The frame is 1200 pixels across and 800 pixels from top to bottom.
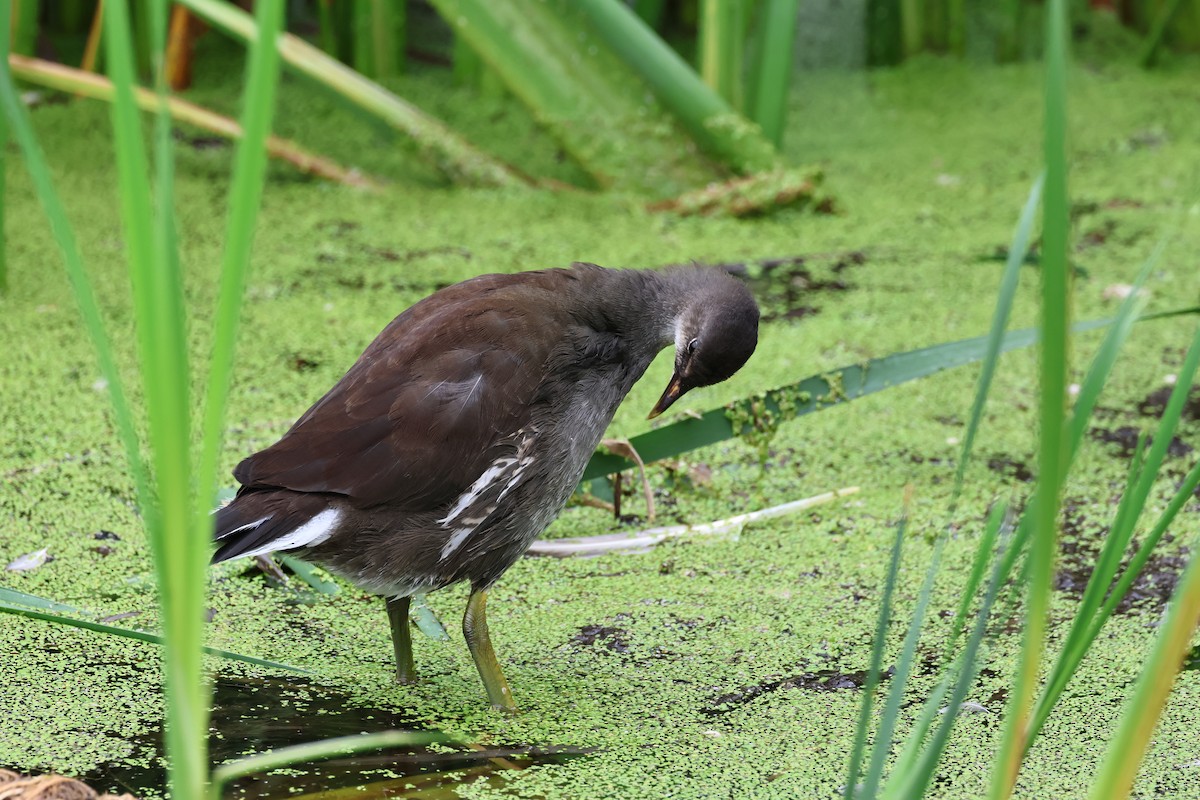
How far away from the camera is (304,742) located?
1.89m

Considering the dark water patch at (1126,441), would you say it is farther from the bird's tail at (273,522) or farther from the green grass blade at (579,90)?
the bird's tail at (273,522)

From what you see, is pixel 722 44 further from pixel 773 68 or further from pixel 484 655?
pixel 484 655

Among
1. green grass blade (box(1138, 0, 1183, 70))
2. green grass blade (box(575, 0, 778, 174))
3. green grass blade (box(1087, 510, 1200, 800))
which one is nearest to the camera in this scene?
green grass blade (box(1087, 510, 1200, 800))

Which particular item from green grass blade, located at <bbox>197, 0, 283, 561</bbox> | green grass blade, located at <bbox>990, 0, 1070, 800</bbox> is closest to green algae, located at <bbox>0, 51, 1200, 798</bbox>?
green grass blade, located at <bbox>990, 0, 1070, 800</bbox>

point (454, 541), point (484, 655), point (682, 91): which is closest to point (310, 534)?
point (454, 541)

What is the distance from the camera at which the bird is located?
198cm

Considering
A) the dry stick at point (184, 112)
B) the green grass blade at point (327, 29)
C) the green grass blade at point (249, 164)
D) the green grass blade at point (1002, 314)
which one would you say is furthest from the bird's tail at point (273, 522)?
the green grass blade at point (327, 29)

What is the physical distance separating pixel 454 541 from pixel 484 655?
0.58 feet

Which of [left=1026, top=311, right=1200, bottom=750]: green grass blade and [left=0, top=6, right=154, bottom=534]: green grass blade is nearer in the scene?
[left=0, top=6, right=154, bottom=534]: green grass blade

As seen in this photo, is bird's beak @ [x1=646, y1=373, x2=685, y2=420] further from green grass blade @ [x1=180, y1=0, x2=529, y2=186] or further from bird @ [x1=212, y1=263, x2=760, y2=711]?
green grass blade @ [x1=180, y1=0, x2=529, y2=186]

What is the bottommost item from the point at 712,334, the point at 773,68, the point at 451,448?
the point at 451,448

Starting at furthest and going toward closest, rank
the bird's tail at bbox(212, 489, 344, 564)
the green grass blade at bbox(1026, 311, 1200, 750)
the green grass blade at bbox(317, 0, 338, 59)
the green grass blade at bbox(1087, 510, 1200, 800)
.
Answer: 1. the green grass blade at bbox(317, 0, 338, 59)
2. the bird's tail at bbox(212, 489, 344, 564)
3. the green grass blade at bbox(1026, 311, 1200, 750)
4. the green grass blade at bbox(1087, 510, 1200, 800)

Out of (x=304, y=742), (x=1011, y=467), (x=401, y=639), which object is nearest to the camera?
(x=304, y=742)

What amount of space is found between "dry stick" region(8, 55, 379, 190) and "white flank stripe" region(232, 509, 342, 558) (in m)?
1.69
